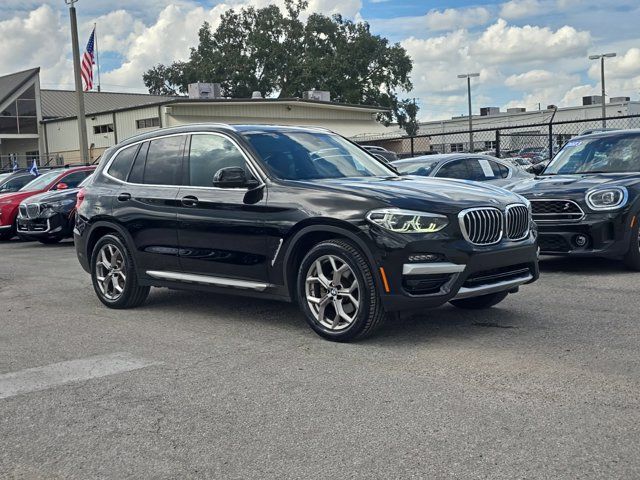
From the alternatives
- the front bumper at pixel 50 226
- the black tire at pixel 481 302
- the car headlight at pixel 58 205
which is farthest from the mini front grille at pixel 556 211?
the car headlight at pixel 58 205

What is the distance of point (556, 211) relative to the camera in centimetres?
889

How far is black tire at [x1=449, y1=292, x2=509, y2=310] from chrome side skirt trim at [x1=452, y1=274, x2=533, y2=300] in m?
0.59

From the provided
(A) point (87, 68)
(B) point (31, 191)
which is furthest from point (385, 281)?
(A) point (87, 68)

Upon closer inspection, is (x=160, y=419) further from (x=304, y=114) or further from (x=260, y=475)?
(x=304, y=114)

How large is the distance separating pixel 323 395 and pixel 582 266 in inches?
236

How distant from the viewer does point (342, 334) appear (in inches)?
228

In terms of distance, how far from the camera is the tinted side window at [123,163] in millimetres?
7832

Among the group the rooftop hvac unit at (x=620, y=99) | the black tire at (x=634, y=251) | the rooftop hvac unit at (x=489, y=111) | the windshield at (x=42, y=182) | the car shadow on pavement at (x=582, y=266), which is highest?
the rooftop hvac unit at (x=489, y=111)

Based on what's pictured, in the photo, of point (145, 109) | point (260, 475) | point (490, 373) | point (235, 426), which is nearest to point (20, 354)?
point (235, 426)

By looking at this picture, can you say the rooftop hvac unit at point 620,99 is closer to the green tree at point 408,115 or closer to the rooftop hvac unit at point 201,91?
the green tree at point 408,115

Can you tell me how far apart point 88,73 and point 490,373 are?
3048 centimetres

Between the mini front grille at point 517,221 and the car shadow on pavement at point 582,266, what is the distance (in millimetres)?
3131

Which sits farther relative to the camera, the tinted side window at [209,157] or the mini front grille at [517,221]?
the tinted side window at [209,157]

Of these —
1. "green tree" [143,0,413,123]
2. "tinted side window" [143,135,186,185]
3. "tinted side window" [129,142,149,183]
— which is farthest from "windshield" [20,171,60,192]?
"green tree" [143,0,413,123]
